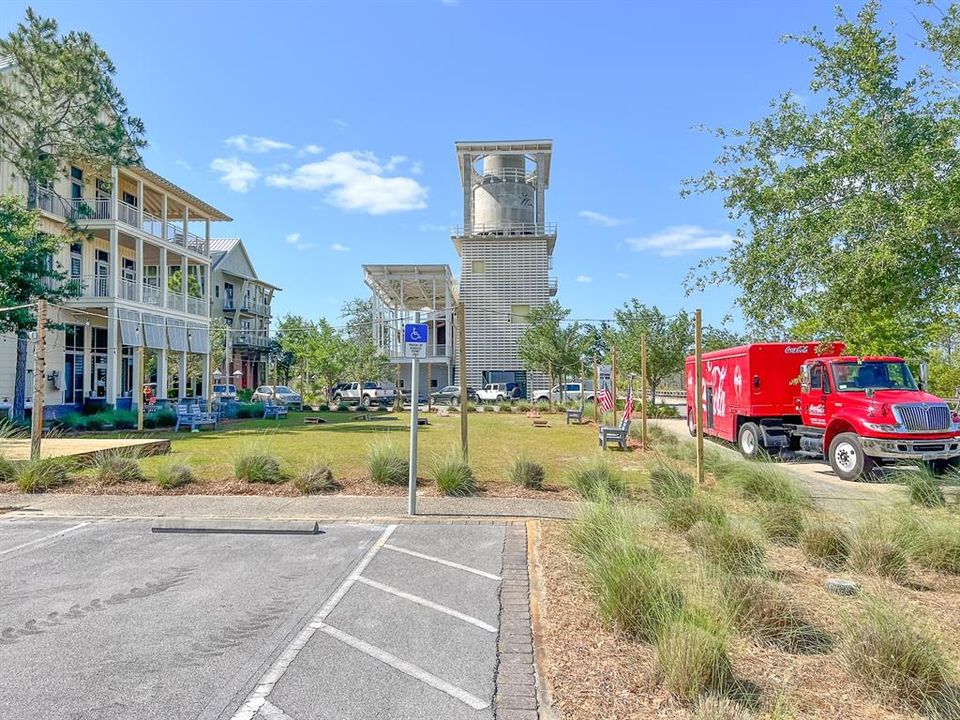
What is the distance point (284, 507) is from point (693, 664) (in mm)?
7251

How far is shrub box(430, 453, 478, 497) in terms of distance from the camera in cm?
1072

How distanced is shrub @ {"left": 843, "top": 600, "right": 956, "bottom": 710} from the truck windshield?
37.7ft

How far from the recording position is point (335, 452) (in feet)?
53.0

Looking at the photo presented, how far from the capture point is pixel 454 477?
1079 centimetres

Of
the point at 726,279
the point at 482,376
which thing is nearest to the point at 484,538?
the point at 726,279

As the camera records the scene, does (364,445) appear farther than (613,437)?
Yes

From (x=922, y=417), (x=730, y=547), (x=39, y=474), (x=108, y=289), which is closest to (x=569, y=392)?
(x=108, y=289)

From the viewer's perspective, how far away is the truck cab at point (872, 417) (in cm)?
1291

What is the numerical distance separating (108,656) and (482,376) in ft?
171

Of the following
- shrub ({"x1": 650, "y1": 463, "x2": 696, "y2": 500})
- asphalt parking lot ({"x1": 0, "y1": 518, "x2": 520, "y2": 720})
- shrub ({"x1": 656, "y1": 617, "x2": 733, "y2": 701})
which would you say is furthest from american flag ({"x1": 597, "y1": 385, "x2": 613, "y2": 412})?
shrub ({"x1": 656, "y1": 617, "x2": 733, "y2": 701})

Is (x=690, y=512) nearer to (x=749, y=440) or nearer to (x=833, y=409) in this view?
(x=833, y=409)

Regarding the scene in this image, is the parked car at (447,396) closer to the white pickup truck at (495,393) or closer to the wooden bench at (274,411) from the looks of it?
the white pickup truck at (495,393)

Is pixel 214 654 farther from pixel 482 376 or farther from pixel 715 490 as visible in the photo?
pixel 482 376

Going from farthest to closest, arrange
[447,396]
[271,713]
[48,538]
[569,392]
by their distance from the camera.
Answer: [569,392]
[447,396]
[48,538]
[271,713]
